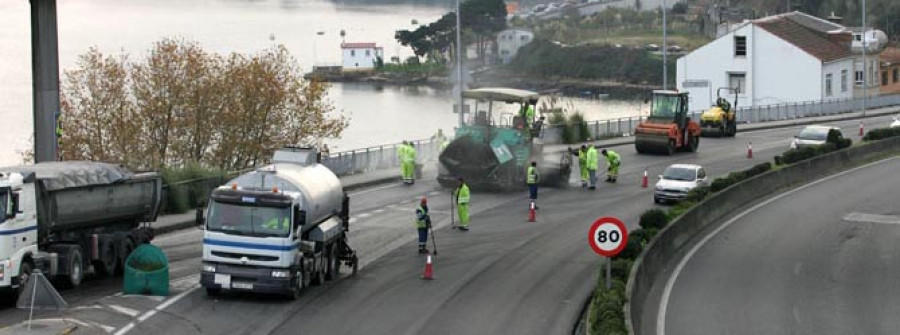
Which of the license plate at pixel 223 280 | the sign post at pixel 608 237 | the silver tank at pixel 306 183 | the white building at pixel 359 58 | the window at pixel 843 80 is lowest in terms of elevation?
the license plate at pixel 223 280

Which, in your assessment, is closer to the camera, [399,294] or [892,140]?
[399,294]

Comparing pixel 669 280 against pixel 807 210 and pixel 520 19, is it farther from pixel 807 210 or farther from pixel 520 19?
pixel 520 19

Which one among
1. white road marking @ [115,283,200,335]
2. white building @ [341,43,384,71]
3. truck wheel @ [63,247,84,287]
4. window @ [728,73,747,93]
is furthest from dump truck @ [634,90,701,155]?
white building @ [341,43,384,71]

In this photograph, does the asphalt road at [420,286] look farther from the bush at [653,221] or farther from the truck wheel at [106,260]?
the bush at [653,221]

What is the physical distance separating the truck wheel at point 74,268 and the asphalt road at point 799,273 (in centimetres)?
1084

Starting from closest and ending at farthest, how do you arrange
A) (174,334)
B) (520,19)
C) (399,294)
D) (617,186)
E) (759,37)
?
(174,334) → (399,294) → (617,186) → (759,37) → (520,19)

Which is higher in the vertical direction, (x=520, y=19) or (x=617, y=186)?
(x=520, y=19)

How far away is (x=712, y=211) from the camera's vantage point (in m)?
35.9

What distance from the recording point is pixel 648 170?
49.1 metres

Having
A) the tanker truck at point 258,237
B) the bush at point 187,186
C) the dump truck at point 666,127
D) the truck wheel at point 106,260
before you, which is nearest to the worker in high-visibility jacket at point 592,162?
the dump truck at point 666,127

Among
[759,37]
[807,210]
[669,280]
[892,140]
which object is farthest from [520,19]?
[669,280]

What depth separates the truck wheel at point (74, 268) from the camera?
25375mm

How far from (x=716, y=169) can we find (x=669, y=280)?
22.9 metres

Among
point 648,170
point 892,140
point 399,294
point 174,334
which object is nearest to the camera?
point 174,334
